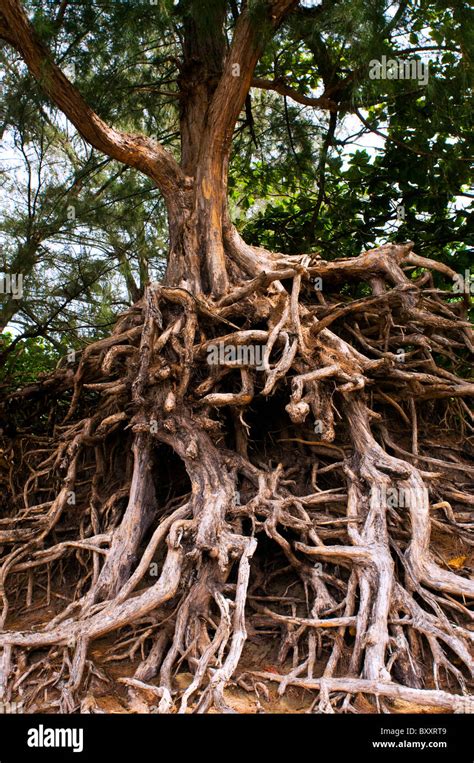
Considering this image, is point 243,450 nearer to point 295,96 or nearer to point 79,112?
point 79,112

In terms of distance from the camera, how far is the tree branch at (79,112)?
527 centimetres

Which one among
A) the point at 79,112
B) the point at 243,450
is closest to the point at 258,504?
the point at 243,450

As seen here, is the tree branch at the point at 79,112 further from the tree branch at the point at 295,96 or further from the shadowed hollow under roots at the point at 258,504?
the tree branch at the point at 295,96

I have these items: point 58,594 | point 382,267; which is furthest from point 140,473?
point 382,267

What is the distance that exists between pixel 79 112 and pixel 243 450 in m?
2.53

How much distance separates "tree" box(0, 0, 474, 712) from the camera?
14.5 feet

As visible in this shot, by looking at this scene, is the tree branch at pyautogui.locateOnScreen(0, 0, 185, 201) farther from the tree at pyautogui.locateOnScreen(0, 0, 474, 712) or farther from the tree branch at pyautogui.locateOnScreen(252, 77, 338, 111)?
the tree branch at pyautogui.locateOnScreen(252, 77, 338, 111)

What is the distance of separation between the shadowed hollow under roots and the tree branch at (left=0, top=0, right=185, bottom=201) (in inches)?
40.0

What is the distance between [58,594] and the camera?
223 inches

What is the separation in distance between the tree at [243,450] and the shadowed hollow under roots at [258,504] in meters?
0.02

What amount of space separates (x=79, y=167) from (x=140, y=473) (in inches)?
158

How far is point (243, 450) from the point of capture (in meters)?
5.66

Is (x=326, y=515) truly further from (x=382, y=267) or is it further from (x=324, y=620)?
(x=382, y=267)

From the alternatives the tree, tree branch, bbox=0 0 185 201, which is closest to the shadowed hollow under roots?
the tree
